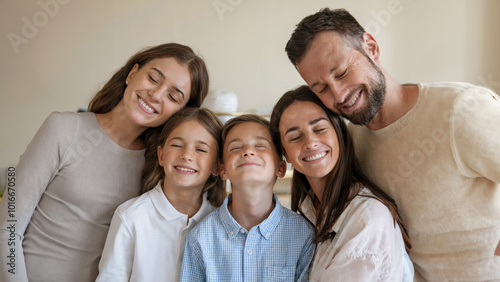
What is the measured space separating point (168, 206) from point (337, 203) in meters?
0.58

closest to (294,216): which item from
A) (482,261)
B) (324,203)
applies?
(324,203)

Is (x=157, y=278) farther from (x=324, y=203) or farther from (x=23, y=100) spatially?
(x=23, y=100)

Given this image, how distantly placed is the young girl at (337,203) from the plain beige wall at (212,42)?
2.41 meters

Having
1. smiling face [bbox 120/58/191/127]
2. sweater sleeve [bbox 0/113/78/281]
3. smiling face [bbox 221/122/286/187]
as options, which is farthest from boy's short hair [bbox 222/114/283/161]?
sweater sleeve [bbox 0/113/78/281]

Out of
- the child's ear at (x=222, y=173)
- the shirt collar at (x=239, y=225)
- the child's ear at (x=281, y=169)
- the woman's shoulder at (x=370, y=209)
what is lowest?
the shirt collar at (x=239, y=225)

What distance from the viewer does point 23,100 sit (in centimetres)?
355

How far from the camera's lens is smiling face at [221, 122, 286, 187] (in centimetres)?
144

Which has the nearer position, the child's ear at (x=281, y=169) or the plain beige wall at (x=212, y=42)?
the child's ear at (x=281, y=169)

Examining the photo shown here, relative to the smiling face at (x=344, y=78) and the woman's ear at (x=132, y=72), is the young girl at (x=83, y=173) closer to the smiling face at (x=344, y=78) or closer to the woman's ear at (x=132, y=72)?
the woman's ear at (x=132, y=72)

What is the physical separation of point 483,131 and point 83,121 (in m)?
1.33

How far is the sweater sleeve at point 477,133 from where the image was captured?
124 centimetres

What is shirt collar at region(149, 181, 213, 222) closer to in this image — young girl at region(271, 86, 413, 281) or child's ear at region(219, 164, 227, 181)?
child's ear at region(219, 164, 227, 181)

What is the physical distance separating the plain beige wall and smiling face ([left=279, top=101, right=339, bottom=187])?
7.88ft

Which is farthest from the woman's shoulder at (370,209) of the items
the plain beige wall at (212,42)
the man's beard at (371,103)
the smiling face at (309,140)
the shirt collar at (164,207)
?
the plain beige wall at (212,42)
